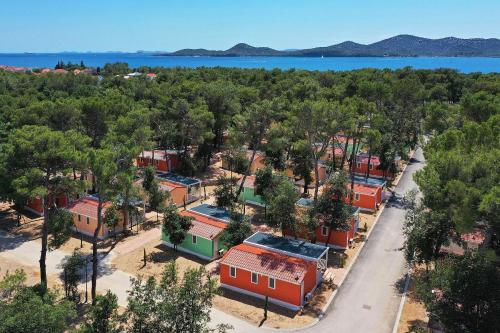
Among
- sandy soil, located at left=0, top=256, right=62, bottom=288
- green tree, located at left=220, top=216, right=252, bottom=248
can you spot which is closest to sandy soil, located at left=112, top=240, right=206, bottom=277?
green tree, located at left=220, top=216, right=252, bottom=248

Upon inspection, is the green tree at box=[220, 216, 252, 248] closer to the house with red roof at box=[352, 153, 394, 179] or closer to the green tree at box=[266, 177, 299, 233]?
the green tree at box=[266, 177, 299, 233]

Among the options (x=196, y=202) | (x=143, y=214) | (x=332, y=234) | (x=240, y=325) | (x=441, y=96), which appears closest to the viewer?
(x=240, y=325)

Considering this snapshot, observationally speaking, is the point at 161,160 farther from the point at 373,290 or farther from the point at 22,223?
the point at 373,290

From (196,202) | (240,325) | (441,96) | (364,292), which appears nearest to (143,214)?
(196,202)

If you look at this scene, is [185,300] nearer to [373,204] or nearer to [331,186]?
[331,186]

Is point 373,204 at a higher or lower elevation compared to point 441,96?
lower

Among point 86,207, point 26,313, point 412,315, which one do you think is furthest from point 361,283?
point 86,207
